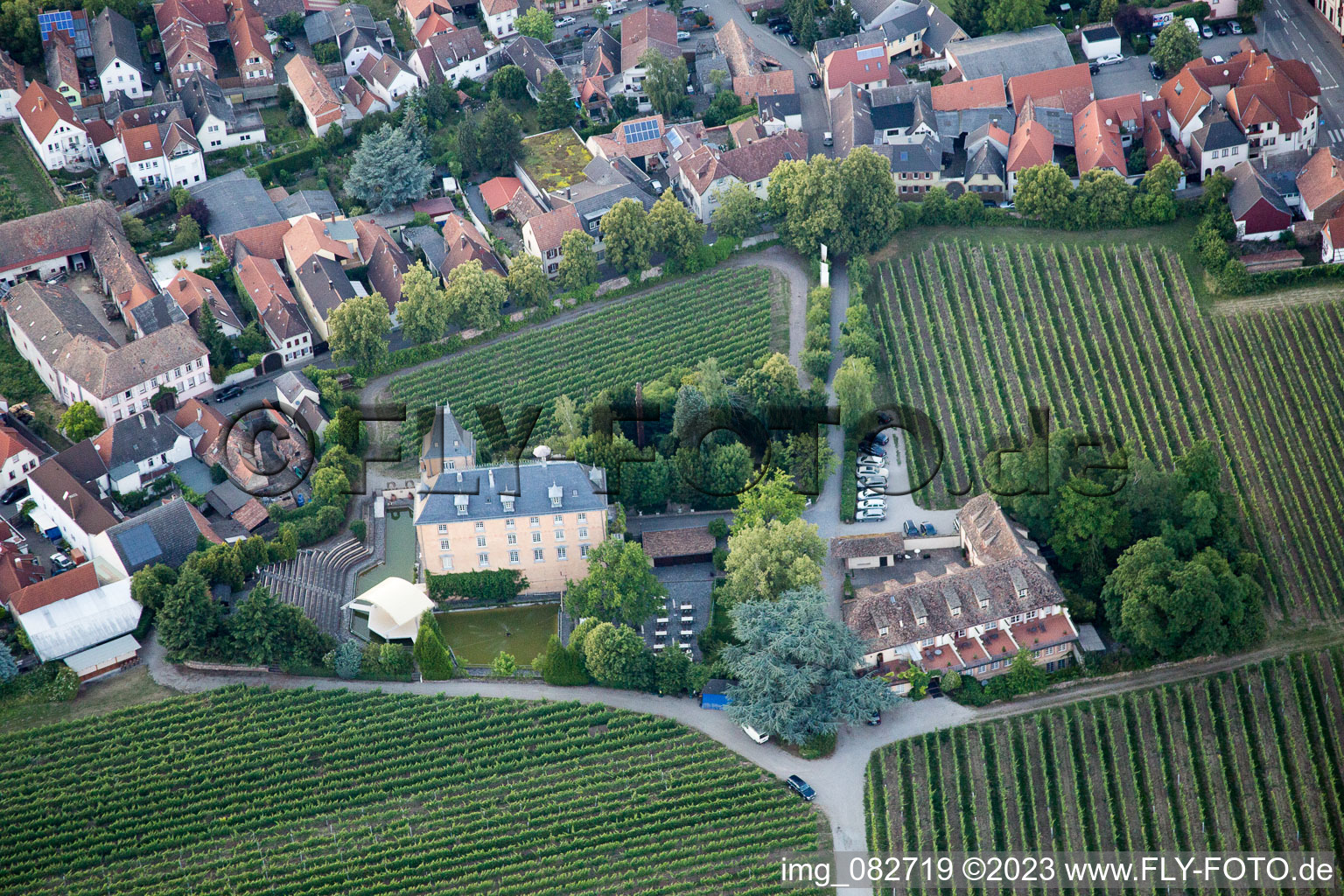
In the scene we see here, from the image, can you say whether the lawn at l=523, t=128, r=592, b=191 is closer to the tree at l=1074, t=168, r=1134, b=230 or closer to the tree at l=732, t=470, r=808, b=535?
the tree at l=1074, t=168, r=1134, b=230

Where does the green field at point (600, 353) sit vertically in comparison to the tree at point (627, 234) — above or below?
below

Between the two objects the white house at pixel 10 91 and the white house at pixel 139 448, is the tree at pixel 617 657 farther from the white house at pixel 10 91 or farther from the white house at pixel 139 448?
the white house at pixel 10 91

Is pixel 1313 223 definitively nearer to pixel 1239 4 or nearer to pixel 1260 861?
pixel 1239 4

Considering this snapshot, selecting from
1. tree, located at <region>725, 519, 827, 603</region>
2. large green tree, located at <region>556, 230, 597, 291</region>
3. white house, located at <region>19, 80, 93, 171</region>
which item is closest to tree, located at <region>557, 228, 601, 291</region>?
large green tree, located at <region>556, 230, 597, 291</region>

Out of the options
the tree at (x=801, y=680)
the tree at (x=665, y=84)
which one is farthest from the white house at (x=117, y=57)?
the tree at (x=801, y=680)

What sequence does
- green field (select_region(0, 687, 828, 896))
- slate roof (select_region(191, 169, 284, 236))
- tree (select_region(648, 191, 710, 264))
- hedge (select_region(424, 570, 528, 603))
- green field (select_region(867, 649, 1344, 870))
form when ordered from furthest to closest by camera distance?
slate roof (select_region(191, 169, 284, 236)) → tree (select_region(648, 191, 710, 264)) → hedge (select_region(424, 570, 528, 603)) → green field (select_region(867, 649, 1344, 870)) → green field (select_region(0, 687, 828, 896))
